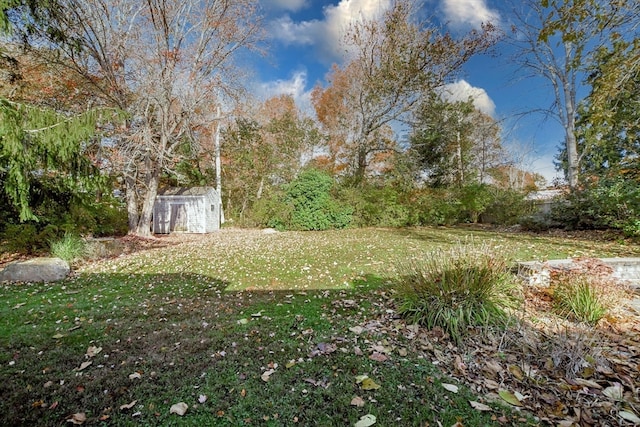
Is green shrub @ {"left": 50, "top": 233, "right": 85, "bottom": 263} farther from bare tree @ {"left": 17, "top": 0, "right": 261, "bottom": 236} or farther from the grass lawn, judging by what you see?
bare tree @ {"left": 17, "top": 0, "right": 261, "bottom": 236}

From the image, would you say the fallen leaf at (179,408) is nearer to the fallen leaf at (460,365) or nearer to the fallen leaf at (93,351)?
the fallen leaf at (93,351)

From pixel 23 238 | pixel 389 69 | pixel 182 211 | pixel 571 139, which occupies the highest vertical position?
pixel 389 69

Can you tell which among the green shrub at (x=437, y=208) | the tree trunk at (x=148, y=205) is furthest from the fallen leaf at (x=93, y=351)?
the green shrub at (x=437, y=208)

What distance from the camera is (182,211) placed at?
553 inches

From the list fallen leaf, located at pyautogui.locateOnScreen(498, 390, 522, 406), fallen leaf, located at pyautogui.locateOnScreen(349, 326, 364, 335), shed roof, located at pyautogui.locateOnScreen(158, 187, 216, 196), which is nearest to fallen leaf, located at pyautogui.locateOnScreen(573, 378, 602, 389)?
fallen leaf, located at pyautogui.locateOnScreen(498, 390, 522, 406)

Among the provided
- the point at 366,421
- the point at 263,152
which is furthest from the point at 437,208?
the point at 366,421

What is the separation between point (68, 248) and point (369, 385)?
24.0ft

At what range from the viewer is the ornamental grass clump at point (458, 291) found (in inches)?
110

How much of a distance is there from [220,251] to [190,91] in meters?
6.53

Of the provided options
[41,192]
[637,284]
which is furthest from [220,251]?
[637,284]

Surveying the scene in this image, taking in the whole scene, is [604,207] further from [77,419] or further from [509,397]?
[77,419]

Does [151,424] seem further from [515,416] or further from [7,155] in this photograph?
[7,155]

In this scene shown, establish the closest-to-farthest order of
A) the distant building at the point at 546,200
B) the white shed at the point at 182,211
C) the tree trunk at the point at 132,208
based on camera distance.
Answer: the distant building at the point at 546,200 → the tree trunk at the point at 132,208 → the white shed at the point at 182,211

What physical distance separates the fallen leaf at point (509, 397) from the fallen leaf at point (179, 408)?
2.07m
